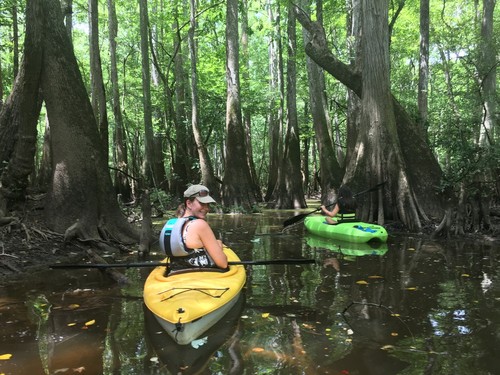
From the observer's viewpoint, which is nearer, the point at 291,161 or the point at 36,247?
the point at 36,247

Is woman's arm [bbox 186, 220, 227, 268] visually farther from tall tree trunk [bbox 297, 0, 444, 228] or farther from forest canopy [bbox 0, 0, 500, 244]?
tall tree trunk [bbox 297, 0, 444, 228]

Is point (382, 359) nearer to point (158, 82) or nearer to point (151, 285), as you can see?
point (151, 285)

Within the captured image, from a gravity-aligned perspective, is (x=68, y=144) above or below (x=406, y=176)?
above

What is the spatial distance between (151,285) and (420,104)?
45.8ft

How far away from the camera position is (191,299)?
375cm

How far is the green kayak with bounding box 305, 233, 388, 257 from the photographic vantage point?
25.2 feet

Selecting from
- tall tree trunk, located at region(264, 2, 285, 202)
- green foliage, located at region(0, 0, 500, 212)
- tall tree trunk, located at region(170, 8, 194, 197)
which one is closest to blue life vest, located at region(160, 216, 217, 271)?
green foliage, located at region(0, 0, 500, 212)

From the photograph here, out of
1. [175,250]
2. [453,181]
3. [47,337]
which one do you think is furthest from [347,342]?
[453,181]

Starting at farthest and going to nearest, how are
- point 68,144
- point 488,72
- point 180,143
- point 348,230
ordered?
point 180,143 < point 488,72 < point 348,230 < point 68,144

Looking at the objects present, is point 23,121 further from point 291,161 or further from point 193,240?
point 291,161

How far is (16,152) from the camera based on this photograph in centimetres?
739

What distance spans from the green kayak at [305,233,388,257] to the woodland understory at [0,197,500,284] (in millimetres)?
2045

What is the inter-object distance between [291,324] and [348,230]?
520 cm

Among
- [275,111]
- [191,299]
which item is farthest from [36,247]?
[275,111]
